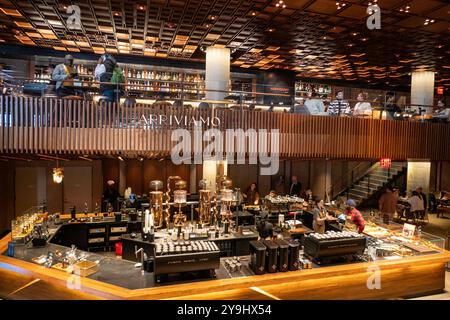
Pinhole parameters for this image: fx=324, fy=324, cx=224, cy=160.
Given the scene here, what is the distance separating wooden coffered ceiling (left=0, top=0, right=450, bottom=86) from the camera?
711cm

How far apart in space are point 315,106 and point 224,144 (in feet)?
9.18

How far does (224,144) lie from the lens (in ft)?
25.3

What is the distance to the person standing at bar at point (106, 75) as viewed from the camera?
22.1ft

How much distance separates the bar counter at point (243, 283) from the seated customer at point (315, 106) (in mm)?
4228

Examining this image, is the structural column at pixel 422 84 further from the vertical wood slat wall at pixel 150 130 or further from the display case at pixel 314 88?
the vertical wood slat wall at pixel 150 130

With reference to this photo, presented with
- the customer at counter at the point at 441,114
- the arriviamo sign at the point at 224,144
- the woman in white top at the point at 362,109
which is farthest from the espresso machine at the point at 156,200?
the customer at counter at the point at 441,114

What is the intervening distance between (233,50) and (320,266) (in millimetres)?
7592

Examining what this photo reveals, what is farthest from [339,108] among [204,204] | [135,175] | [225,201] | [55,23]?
[135,175]

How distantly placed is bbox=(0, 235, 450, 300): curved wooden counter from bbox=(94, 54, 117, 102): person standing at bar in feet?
11.4

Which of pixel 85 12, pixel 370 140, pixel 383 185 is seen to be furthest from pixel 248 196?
pixel 85 12

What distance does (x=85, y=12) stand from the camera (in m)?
7.69

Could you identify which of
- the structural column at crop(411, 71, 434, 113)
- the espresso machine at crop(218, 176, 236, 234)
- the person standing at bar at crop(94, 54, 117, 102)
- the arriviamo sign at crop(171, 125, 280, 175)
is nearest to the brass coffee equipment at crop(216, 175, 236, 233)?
the espresso machine at crop(218, 176, 236, 234)

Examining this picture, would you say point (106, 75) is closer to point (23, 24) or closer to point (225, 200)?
point (225, 200)

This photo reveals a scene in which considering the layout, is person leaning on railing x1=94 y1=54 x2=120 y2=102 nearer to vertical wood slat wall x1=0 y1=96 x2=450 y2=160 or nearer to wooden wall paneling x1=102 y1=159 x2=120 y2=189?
vertical wood slat wall x1=0 y1=96 x2=450 y2=160
